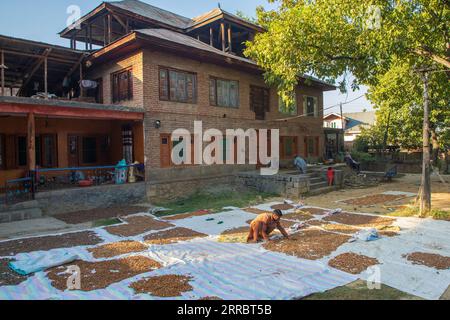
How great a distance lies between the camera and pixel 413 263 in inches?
243

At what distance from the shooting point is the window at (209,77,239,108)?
16438 mm

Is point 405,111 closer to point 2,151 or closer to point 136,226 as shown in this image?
point 136,226

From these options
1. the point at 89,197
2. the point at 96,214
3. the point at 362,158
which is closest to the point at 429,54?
the point at 96,214

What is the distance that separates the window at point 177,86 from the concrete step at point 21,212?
6466 mm

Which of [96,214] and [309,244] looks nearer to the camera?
[309,244]

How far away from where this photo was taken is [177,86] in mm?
14891

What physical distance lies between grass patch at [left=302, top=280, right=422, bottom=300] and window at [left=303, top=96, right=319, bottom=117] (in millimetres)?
18321

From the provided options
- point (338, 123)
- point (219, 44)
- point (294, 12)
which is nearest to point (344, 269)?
point (294, 12)

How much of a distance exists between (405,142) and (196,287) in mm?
27995

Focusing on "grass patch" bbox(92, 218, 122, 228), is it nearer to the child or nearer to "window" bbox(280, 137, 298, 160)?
the child

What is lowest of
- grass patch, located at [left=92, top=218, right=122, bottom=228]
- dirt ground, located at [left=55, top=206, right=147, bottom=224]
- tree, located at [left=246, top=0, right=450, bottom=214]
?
grass patch, located at [left=92, top=218, right=122, bottom=228]

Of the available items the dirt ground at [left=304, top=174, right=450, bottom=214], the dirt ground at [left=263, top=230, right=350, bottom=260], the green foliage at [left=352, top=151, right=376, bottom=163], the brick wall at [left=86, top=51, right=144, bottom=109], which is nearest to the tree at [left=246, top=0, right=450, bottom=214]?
the dirt ground at [left=304, top=174, right=450, bottom=214]

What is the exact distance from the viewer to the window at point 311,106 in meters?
22.7

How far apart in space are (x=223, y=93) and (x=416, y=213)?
1038 cm
